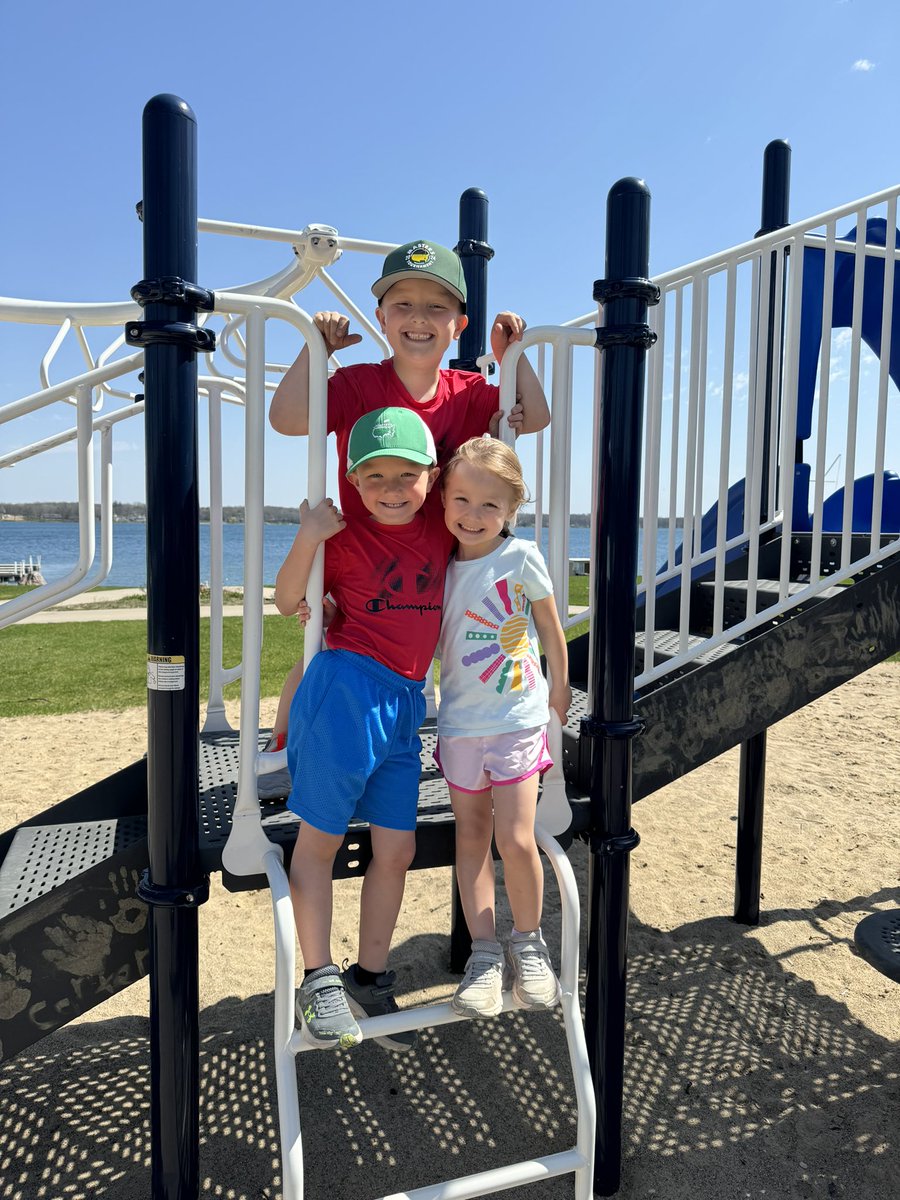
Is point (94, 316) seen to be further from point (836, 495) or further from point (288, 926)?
point (836, 495)

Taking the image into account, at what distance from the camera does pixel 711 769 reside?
21.0ft

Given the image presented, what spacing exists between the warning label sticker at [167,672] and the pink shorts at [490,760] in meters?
0.65

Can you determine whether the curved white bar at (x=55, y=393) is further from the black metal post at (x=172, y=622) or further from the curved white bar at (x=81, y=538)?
the black metal post at (x=172, y=622)

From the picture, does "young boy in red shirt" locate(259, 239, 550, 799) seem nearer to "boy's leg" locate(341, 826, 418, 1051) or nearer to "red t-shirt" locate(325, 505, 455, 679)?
"red t-shirt" locate(325, 505, 455, 679)

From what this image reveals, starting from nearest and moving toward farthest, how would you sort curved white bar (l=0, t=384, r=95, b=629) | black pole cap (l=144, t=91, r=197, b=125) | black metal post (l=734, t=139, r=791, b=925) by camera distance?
black pole cap (l=144, t=91, r=197, b=125) < curved white bar (l=0, t=384, r=95, b=629) < black metal post (l=734, t=139, r=791, b=925)

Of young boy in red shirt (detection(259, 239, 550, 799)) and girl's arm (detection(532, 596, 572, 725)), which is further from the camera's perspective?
girl's arm (detection(532, 596, 572, 725))

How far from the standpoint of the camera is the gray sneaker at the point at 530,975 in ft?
6.36

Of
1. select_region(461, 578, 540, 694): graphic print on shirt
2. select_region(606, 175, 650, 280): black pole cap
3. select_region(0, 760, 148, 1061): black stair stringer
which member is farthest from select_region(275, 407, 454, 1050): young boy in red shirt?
select_region(606, 175, 650, 280): black pole cap

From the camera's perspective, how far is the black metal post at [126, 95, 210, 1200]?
5.60 ft

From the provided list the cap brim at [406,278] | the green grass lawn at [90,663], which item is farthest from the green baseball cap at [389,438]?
the green grass lawn at [90,663]

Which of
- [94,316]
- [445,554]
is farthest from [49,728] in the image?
[445,554]

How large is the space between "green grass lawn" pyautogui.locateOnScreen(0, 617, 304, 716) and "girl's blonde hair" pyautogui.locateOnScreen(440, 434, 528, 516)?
14.7 feet

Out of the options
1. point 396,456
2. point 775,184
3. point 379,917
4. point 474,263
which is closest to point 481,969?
point 379,917

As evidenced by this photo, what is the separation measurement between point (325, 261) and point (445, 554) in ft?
4.19
